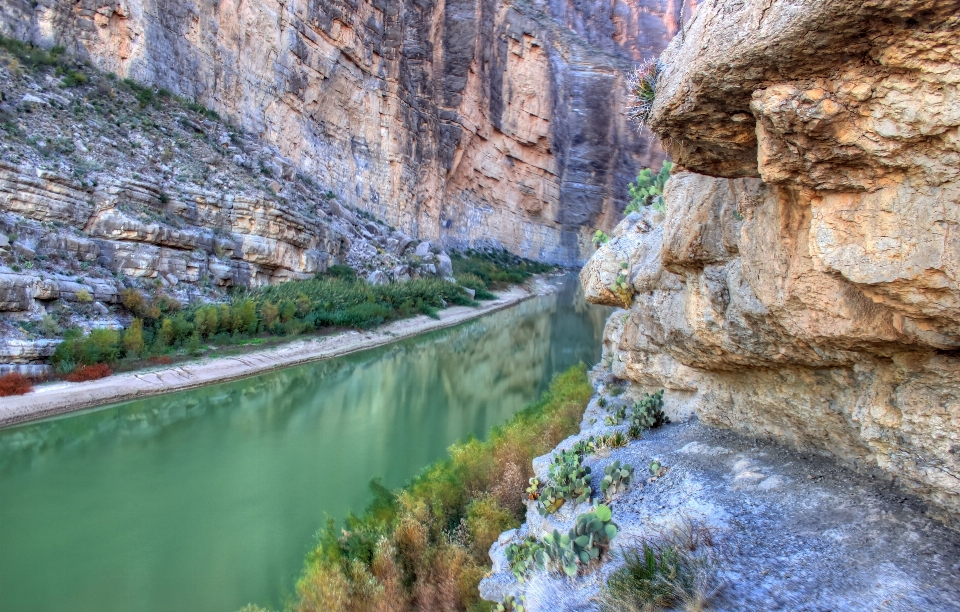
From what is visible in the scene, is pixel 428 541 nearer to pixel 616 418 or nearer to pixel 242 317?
pixel 616 418

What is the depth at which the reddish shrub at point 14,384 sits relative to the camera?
12018 mm

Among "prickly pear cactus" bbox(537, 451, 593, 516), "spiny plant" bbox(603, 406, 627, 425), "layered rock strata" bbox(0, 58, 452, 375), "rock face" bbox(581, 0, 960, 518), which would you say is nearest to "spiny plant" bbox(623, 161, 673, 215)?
"spiny plant" bbox(603, 406, 627, 425)

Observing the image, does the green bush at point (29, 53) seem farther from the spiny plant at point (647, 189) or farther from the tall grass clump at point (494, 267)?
the spiny plant at point (647, 189)

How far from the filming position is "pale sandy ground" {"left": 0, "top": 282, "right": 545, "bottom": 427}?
12.1 m

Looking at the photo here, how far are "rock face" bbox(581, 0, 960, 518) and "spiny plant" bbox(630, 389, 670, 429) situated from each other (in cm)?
194

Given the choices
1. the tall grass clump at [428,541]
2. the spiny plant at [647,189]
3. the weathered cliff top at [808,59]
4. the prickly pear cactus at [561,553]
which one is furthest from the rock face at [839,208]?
the spiny plant at [647,189]

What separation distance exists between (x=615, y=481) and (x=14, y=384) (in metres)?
13.5

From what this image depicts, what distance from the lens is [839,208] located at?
9.21ft

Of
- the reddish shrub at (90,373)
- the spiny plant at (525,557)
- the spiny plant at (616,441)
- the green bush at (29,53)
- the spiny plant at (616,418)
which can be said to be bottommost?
the reddish shrub at (90,373)

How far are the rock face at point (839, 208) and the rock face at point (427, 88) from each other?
27058mm

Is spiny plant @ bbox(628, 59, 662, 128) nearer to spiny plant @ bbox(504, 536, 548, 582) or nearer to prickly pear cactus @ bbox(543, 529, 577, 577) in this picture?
prickly pear cactus @ bbox(543, 529, 577, 577)

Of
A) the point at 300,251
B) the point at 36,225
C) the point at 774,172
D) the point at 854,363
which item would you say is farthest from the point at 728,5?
the point at 300,251

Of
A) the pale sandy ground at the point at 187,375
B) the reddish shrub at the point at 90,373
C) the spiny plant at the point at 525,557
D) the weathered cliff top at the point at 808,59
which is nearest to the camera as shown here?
the weathered cliff top at the point at 808,59

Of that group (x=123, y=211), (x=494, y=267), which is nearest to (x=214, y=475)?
(x=123, y=211)
